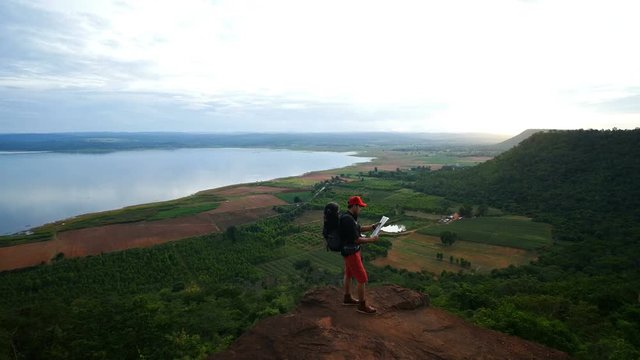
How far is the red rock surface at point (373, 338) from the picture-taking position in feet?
25.4

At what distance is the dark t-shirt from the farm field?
32379 millimetres

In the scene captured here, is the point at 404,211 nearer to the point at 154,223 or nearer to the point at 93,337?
the point at 154,223

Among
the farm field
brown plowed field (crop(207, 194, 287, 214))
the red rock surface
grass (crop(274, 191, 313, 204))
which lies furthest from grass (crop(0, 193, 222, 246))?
the red rock surface

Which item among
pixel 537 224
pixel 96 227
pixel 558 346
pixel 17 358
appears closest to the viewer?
pixel 558 346

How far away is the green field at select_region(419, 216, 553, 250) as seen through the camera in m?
45.7

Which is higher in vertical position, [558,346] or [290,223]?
[558,346]

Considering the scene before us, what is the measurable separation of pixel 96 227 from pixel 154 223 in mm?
7553

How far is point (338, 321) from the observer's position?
8891 mm

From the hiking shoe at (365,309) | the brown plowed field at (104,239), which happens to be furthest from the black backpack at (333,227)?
the brown plowed field at (104,239)

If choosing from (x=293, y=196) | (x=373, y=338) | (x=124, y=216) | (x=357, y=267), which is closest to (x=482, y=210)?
(x=293, y=196)

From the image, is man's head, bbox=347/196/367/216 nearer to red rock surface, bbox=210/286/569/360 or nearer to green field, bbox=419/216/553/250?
red rock surface, bbox=210/286/569/360

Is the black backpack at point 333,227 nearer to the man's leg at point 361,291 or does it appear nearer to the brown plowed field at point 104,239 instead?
the man's leg at point 361,291

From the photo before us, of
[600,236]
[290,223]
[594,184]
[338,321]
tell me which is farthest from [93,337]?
[594,184]

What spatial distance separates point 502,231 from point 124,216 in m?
54.8
